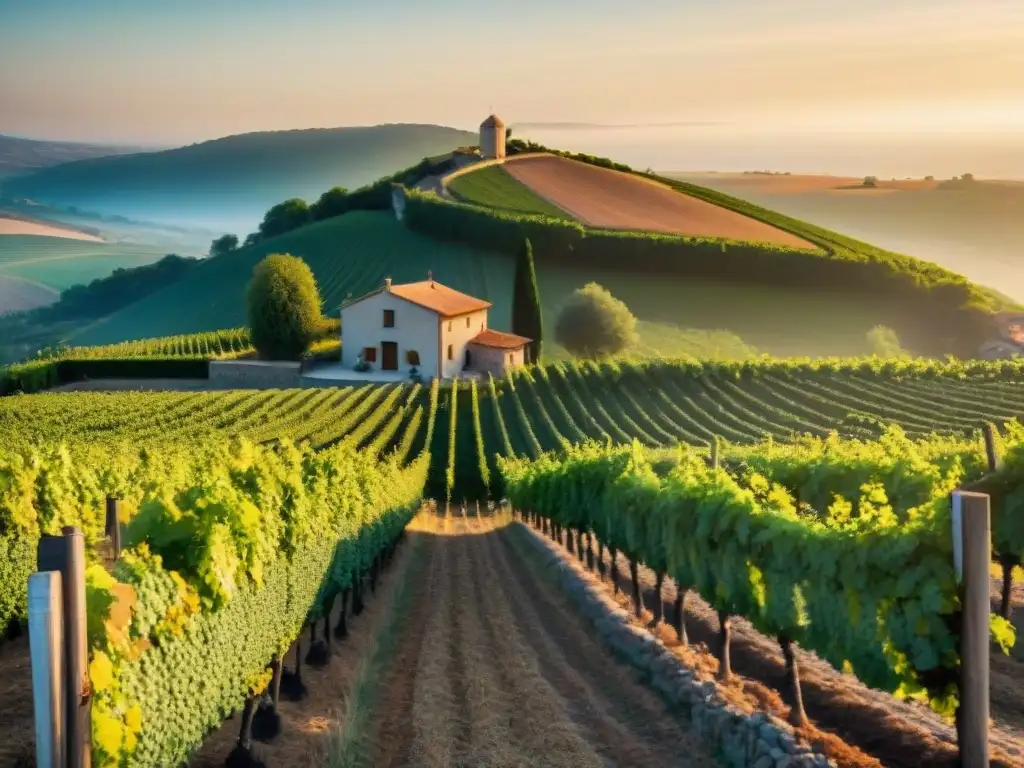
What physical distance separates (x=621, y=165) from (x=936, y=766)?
104 m

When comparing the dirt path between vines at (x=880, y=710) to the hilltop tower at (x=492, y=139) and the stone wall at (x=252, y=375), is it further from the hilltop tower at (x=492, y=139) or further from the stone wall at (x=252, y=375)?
the hilltop tower at (x=492, y=139)

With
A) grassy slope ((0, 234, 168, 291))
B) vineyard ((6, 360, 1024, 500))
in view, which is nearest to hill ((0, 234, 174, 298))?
grassy slope ((0, 234, 168, 291))

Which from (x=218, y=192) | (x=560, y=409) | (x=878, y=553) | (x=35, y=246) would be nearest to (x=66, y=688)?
(x=878, y=553)

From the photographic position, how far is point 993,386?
42.6 m

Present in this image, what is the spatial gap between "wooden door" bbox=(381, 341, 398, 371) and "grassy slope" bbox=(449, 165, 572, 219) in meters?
28.7

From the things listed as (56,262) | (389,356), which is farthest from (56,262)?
(389,356)

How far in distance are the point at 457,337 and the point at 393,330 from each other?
140 inches

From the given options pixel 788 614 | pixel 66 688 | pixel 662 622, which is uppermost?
pixel 66 688

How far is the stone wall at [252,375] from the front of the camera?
58406mm

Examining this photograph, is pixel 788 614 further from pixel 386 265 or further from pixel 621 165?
pixel 621 165

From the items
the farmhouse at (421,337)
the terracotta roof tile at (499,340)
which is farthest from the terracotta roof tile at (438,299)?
the terracotta roof tile at (499,340)

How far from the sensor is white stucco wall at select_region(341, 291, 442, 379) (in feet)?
189

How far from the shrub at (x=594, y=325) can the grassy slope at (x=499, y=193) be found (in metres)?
18.4

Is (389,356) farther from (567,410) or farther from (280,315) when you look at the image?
(567,410)
